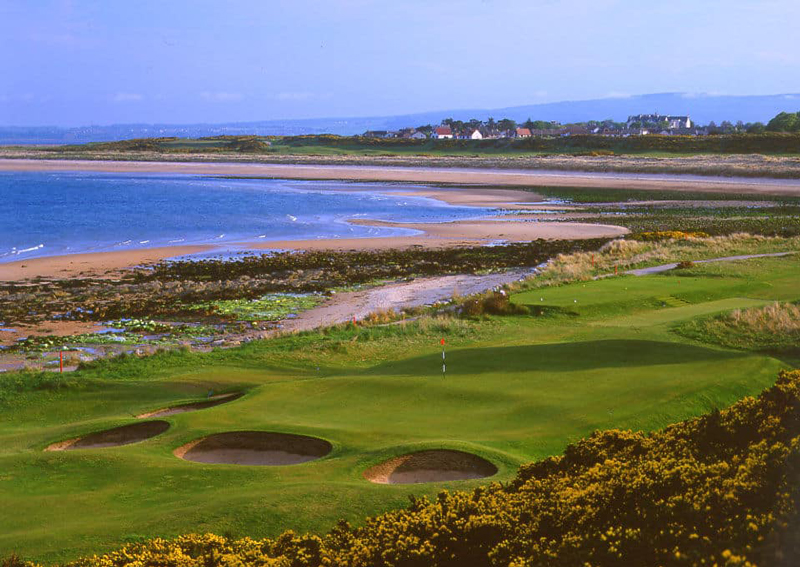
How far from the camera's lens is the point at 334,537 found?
8773mm

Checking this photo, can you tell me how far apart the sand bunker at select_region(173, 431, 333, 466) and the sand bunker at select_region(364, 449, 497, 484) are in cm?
129

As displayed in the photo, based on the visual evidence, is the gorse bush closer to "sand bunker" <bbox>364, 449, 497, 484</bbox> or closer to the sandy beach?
"sand bunker" <bbox>364, 449, 497, 484</bbox>

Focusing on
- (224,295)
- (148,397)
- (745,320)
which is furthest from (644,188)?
(148,397)

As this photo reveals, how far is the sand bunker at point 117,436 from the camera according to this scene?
44.9 ft

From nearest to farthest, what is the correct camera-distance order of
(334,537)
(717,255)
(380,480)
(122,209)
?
(334,537), (380,480), (717,255), (122,209)

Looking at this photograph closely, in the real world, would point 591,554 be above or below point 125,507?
above

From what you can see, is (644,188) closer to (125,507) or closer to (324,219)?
(324,219)

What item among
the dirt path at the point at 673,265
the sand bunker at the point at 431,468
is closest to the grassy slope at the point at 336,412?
the sand bunker at the point at 431,468

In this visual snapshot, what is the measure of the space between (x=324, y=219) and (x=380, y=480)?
49.3 m

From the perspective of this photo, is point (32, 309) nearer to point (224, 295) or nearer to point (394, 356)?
point (224, 295)

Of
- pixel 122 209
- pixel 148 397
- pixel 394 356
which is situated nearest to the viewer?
pixel 148 397

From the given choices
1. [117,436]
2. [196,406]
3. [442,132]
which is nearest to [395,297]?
[196,406]

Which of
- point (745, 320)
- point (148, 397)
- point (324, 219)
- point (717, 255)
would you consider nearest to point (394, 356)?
point (148, 397)

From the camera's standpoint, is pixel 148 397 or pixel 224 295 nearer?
pixel 148 397
